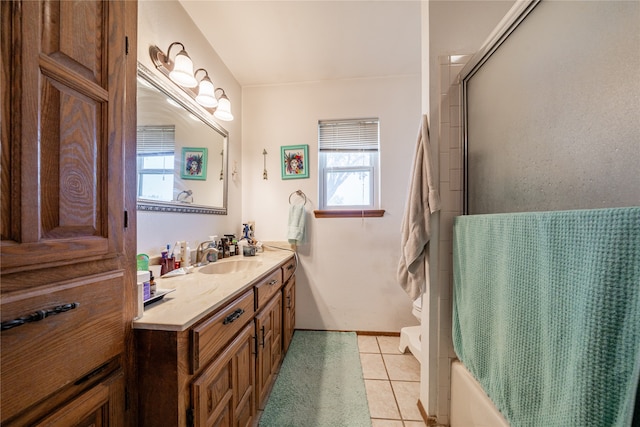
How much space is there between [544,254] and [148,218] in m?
1.61

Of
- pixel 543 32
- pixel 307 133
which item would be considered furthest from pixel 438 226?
pixel 307 133

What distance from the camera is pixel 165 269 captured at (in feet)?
3.67

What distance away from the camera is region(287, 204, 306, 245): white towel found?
1938 mm

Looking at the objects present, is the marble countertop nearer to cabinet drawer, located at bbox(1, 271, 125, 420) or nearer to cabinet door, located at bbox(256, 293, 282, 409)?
cabinet drawer, located at bbox(1, 271, 125, 420)

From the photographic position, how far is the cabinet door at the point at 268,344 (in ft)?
3.60

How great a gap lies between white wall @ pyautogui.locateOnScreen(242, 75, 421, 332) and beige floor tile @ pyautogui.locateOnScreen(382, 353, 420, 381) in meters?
0.30

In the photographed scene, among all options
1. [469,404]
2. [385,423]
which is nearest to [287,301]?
[385,423]

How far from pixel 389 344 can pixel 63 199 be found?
217 centimetres

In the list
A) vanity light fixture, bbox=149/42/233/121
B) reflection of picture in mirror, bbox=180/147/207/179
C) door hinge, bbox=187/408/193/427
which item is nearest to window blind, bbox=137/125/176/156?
reflection of picture in mirror, bbox=180/147/207/179

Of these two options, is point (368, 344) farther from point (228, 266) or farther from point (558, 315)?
point (558, 315)

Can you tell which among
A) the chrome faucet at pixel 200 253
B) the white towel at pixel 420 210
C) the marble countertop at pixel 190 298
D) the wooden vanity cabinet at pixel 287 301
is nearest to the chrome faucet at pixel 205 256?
the chrome faucet at pixel 200 253

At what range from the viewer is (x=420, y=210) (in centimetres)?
112

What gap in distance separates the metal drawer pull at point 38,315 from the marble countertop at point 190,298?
191mm

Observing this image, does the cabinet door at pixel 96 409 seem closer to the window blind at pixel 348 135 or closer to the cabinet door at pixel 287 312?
the cabinet door at pixel 287 312
